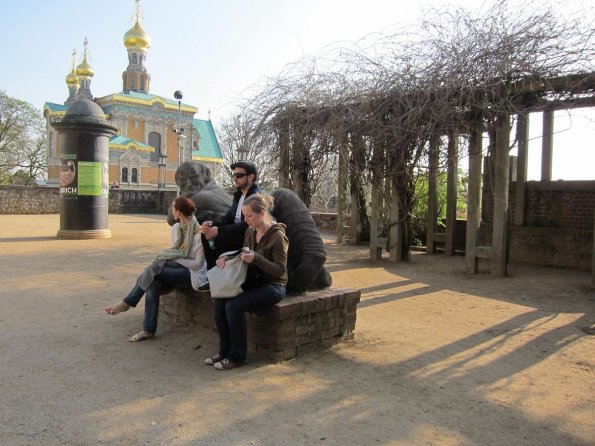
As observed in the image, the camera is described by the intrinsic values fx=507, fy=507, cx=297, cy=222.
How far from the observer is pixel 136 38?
59.9 metres

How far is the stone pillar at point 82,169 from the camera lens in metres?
12.7

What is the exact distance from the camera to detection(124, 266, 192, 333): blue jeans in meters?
4.53

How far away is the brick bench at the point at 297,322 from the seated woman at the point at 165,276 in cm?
22

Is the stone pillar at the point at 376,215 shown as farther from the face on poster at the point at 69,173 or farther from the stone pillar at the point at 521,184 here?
the face on poster at the point at 69,173

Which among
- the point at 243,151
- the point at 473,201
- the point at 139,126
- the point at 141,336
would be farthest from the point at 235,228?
the point at 139,126

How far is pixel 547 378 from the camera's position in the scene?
3756 mm

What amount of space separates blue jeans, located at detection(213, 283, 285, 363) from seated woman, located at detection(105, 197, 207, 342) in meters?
0.71

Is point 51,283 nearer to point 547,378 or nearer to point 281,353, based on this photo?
point 281,353

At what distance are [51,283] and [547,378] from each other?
6276mm

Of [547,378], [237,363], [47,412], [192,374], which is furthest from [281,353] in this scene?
[547,378]

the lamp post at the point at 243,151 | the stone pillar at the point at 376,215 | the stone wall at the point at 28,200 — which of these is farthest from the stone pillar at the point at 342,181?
the stone wall at the point at 28,200

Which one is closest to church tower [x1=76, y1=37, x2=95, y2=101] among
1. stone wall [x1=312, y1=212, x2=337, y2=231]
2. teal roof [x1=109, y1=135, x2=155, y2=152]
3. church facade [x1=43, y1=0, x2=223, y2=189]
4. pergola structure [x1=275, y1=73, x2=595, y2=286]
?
church facade [x1=43, y1=0, x2=223, y2=189]

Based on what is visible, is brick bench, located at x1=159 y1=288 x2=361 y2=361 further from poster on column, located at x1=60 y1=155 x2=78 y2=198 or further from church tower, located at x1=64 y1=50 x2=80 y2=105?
church tower, located at x1=64 y1=50 x2=80 y2=105

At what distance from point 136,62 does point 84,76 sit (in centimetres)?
638
